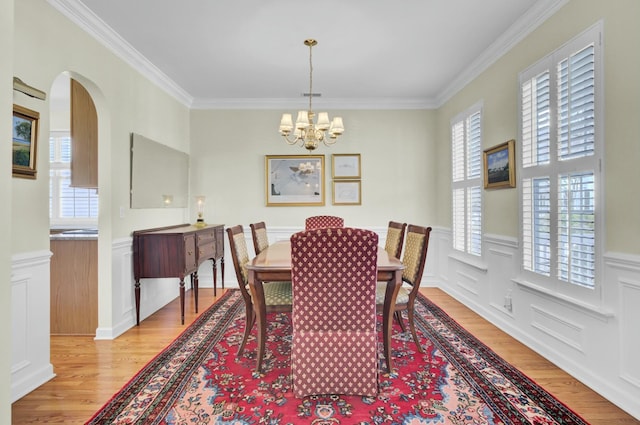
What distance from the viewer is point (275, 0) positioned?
266 centimetres

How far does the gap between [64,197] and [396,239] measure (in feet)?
16.4

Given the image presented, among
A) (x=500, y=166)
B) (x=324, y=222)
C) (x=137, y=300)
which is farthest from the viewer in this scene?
(x=324, y=222)

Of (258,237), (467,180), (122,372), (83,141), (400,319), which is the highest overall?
(83,141)

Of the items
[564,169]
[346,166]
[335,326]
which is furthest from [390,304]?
[346,166]

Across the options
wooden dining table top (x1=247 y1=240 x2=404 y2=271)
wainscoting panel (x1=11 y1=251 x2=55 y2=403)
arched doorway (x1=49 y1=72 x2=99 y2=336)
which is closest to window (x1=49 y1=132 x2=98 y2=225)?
arched doorway (x1=49 y1=72 x2=99 y2=336)

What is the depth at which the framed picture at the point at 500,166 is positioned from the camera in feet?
10.2

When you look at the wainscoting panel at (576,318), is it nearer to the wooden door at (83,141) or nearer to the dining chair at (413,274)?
the dining chair at (413,274)

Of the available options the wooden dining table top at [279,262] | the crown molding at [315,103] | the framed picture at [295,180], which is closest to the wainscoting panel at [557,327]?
the wooden dining table top at [279,262]

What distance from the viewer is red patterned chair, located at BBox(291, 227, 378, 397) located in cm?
204

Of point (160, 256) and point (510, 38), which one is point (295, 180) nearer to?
point (160, 256)

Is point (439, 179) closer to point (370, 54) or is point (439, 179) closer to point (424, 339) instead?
point (370, 54)

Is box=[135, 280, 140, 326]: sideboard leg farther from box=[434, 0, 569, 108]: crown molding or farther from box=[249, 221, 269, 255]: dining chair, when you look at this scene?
box=[434, 0, 569, 108]: crown molding

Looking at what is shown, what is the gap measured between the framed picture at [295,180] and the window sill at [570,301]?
2908mm

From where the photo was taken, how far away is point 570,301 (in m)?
2.40
